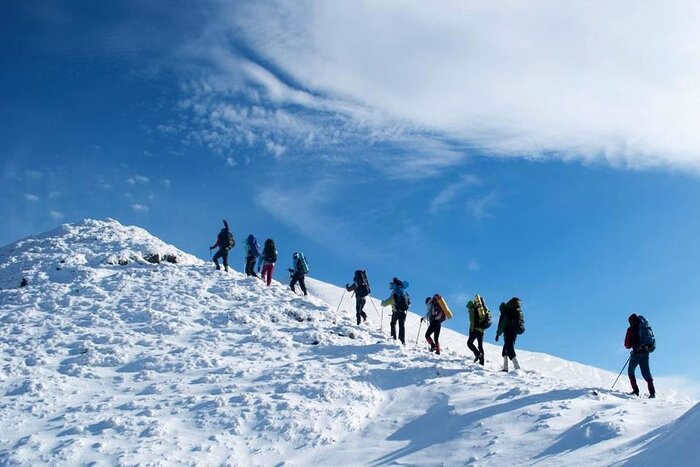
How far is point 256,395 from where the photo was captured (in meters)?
14.9

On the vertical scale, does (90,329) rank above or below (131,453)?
above

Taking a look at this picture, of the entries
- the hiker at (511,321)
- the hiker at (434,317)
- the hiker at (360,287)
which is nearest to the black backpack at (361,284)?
the hiker at (360,287)

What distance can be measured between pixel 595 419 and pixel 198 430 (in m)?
8.42

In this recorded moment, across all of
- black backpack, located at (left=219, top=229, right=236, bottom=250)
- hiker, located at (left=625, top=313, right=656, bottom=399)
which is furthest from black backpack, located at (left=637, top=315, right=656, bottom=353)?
black backpack, located at (left=219, top=229, right=236, bottom=250)

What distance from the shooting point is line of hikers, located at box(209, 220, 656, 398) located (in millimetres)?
14992

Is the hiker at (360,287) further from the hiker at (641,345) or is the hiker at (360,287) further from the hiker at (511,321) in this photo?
the hiker at (641,345)

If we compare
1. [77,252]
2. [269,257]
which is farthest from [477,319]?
[77,252]

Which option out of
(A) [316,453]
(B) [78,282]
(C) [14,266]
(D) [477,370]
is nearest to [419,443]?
(A) [316,453]

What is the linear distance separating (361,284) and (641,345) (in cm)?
1070

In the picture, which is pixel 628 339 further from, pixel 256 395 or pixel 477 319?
pixel 256 395

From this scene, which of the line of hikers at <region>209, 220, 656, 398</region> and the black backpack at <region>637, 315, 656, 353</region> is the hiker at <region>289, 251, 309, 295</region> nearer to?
the line of hikers at <region>209, 220, 656, 398</region>

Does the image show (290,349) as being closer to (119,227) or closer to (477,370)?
(477,370)

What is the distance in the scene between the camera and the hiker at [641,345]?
14.8 m

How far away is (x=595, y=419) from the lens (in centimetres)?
1193
